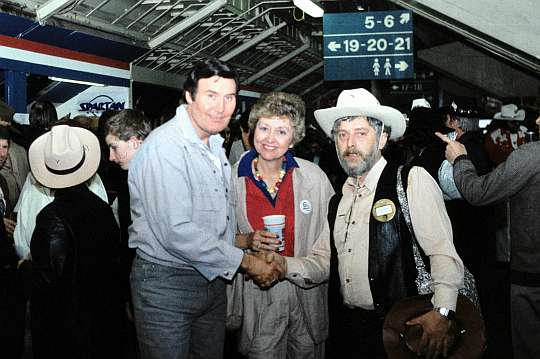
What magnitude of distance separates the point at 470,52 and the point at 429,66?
138cm

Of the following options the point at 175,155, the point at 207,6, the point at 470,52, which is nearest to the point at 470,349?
the point at 175,155

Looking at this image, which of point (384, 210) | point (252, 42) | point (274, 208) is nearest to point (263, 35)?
point (252, 42)

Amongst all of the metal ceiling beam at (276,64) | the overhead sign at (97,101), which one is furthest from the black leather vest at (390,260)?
the metal ceiling beam at (276,64)

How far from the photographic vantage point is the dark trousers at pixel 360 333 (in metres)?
2.94

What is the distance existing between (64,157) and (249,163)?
1.06 meters

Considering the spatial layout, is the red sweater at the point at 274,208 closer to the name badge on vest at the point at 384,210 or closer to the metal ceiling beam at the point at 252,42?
the name badge on vest at the point at 384,210

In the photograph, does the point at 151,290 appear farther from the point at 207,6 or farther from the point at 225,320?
the point at 207,6

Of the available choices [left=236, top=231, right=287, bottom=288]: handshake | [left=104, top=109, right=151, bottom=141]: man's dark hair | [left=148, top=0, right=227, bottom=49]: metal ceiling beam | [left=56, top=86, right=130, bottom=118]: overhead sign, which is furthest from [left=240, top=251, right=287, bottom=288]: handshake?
[left=148, top=0, right=227, bottom=49]: metal ceiling beam

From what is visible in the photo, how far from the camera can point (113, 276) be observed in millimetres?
3182

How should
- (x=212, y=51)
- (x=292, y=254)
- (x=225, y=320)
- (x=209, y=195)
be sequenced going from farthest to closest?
(x=212, y=51)
(x=292, y=254)
(x=225, y=320)
(x=209, y=195)

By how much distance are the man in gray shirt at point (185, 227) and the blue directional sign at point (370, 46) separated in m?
5.71

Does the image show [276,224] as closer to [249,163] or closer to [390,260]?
[249,163]

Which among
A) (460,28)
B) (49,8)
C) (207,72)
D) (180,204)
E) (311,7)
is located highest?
(311,7)

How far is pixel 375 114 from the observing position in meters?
3.08
